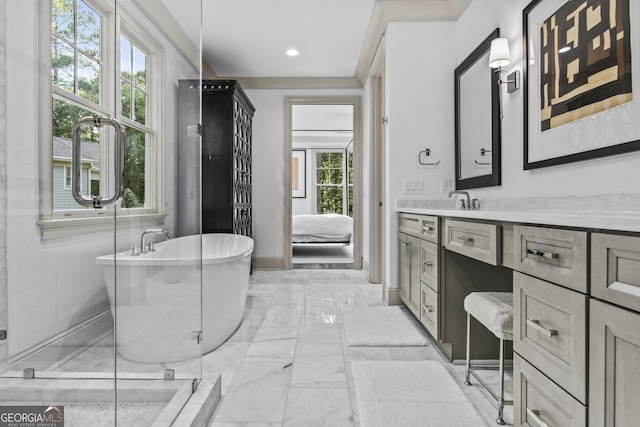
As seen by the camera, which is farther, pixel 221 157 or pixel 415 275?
pixel 221 157

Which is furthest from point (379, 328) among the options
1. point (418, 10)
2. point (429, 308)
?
point (418, 10)

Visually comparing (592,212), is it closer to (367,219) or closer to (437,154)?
(437,154)

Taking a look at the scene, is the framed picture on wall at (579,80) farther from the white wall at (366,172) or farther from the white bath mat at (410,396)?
the white wall at (366,172)

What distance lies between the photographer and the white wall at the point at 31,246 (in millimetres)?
1097

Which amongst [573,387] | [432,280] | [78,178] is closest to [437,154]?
[432,280]

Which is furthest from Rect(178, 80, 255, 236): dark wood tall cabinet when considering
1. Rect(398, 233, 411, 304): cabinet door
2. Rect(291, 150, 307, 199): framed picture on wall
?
Rect(291, 150, 307, 199): framed picture on wall

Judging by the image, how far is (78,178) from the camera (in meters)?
1.17

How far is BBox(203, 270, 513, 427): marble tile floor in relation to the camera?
5.07 feet

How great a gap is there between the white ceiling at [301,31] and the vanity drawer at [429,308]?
2.24 metres

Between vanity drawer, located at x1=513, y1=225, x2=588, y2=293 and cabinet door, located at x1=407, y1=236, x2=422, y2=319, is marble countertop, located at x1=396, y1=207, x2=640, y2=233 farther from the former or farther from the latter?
cabinet door, located at x1=407, y1=236, x2=422, y2=319

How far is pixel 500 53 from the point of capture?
2268mm

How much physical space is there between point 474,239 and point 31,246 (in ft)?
5.56

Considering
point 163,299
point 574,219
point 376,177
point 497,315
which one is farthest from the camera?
point 376,177

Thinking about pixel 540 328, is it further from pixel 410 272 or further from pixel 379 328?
pixel 410 272
